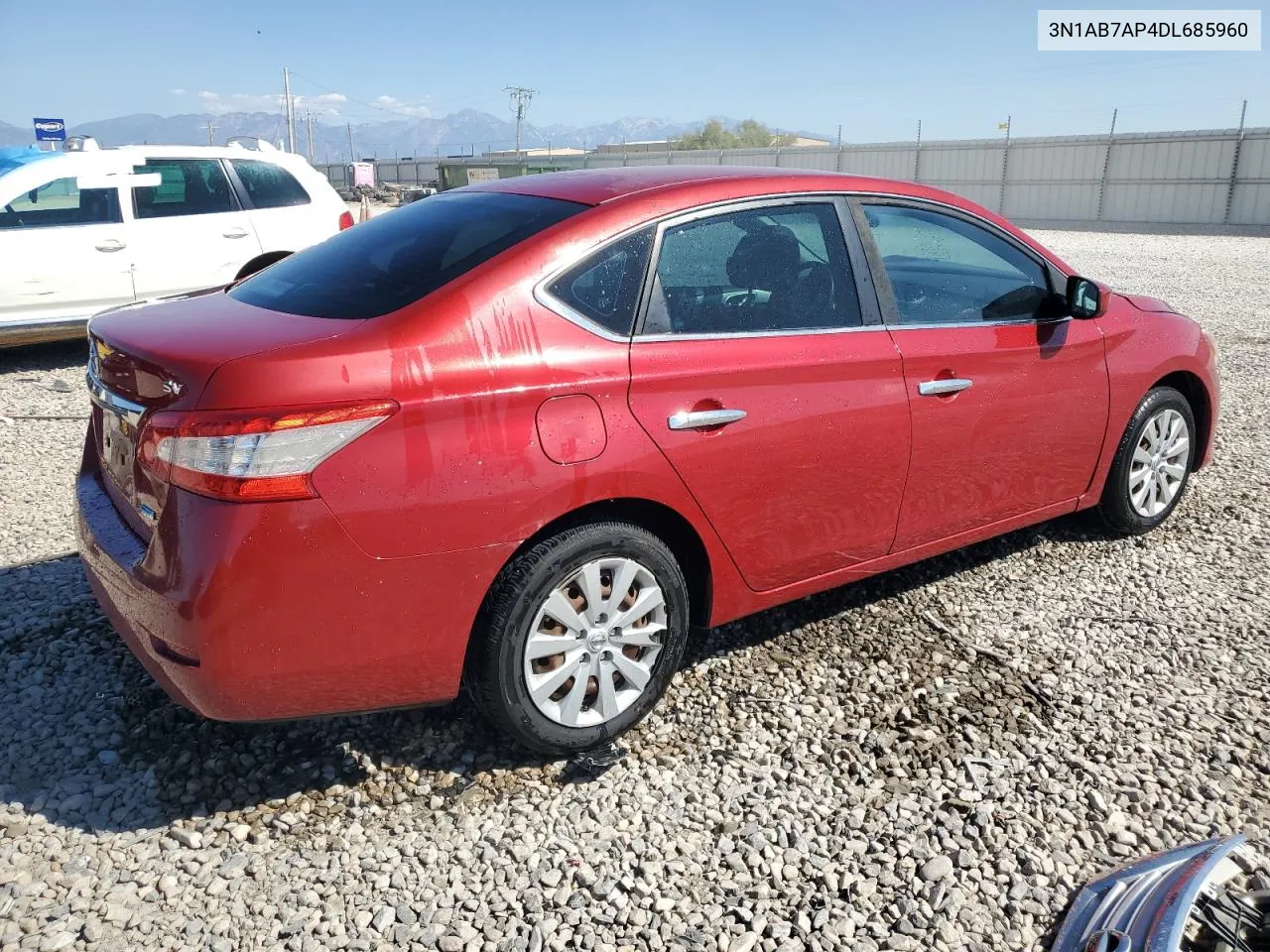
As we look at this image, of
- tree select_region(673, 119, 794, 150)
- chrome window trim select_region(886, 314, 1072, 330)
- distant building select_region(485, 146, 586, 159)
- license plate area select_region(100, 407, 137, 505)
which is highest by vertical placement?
tree select_region(673, 119, 794, 150)

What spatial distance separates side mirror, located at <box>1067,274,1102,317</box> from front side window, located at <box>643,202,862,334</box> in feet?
3.84

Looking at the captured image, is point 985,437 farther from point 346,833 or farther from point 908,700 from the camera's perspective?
point 346,833

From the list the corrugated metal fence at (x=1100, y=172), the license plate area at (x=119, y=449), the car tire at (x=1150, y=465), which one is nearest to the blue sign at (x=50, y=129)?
the corrugated metal fence at (x=1100, y=172)

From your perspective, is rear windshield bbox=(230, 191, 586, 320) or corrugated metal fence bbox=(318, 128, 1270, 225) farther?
corrugated metal fence bbox=(318, 128, 1270, 225)

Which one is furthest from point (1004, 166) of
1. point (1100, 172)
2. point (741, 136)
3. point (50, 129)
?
point (741, 136)

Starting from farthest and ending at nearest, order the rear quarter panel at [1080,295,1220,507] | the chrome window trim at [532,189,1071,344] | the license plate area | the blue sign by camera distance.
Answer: the blue sign, the rear quarter panel at [1080,295,1220,507], the chrome window trim at [532,189,1071,344], the license plate area

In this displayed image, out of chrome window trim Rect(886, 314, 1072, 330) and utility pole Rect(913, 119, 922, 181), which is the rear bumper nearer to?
chrome window trim Rect(886, 314, 1072, 330)

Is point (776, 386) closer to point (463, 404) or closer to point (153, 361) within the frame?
point (463, 404)

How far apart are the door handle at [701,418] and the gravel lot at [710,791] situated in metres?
0.99

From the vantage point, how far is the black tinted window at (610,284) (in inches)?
108

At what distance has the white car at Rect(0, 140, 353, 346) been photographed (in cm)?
750

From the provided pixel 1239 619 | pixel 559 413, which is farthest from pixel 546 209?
pixel 1239 619

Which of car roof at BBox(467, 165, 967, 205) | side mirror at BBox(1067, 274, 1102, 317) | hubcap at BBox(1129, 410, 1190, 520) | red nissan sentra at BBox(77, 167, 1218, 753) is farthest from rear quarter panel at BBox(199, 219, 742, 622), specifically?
hubcap at BBox(1129, 410, 1190, 520)

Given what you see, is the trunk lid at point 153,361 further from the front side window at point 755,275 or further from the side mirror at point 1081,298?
the side mirror at point 1081,298
